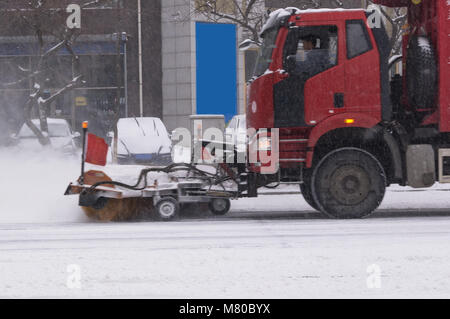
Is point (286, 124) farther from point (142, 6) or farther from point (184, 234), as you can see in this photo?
point (142, 6)

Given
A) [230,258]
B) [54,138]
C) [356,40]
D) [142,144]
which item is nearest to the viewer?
[230,258]

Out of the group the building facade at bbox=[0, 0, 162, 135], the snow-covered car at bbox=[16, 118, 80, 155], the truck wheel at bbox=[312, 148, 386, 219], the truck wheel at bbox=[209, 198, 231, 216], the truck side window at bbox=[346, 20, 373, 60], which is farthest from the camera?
the building facade at bbox=[0, 0, 162, 135]

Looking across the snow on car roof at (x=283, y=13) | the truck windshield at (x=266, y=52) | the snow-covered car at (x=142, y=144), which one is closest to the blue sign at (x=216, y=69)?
the snow-covered car at (x=142, y=144)

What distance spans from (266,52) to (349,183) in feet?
7.02

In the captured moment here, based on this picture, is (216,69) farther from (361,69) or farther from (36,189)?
(361,69)

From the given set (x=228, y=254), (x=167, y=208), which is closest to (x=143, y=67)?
(x=167, y=208)

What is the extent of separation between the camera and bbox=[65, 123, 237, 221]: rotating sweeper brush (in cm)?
1053

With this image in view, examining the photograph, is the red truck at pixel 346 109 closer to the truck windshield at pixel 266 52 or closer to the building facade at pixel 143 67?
the truck windshield at pixel 266 52

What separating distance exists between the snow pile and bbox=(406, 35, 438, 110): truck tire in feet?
16.7

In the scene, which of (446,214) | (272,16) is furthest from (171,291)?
(446,214)

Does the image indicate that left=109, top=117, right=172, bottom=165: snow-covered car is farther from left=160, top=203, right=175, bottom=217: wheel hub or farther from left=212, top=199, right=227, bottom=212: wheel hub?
left=160, top=203, right=175, bottom=217: wheel hub

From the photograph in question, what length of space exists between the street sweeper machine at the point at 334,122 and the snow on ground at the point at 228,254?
45cm

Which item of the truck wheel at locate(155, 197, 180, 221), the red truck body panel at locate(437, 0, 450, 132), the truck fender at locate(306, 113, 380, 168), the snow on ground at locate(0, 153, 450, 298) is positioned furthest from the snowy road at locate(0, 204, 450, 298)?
the red truck body panel at locate(437, 0, 450, 132)

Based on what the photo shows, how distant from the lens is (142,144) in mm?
19641
